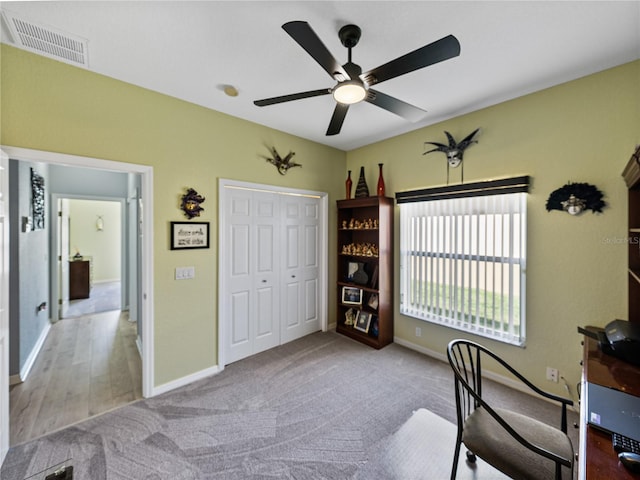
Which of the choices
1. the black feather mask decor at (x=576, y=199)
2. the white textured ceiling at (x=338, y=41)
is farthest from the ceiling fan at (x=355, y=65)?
the black feather mask decor at (x=576, y=199)

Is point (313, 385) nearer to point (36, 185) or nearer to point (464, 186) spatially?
point (464, 186)

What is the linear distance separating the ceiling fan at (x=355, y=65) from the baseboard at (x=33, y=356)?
3.62m

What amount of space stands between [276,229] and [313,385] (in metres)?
1.87

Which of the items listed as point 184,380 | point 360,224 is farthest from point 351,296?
point 184,380

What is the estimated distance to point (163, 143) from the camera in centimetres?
248

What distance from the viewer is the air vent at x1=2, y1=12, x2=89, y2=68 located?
1.63 metres

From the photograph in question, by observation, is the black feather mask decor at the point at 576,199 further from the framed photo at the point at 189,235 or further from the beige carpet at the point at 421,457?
the framed photo at the point at 189,235

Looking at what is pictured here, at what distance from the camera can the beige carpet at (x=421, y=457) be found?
1.64 metres

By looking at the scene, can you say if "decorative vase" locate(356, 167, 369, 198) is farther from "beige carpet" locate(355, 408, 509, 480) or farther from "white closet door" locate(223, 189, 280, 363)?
"beige carpet" locate(355, 408, 509, 480)

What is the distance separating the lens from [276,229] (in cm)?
345

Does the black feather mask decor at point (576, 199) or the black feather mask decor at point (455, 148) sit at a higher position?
the black feather mask decor at point (455, 148)

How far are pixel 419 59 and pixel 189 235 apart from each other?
241 centimetres

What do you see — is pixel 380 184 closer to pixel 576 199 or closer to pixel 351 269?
pixel 351 269

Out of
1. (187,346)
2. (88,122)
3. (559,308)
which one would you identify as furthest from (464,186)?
(88,122)
